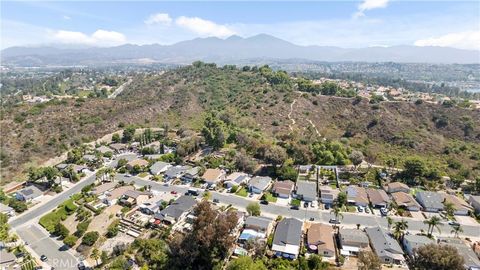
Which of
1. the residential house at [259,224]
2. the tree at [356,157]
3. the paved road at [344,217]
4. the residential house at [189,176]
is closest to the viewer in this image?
the residential house at [259,224]

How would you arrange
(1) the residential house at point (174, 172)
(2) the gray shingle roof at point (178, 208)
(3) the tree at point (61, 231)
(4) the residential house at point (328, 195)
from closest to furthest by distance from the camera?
(3) the tree at point (61, 231) < (2) the gray shingle roof at point (178, 208) < (4) the residential house at point (328, 195) < (1) the residential house at point (174, 172)

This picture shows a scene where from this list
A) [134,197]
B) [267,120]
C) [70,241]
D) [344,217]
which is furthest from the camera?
[267,120]

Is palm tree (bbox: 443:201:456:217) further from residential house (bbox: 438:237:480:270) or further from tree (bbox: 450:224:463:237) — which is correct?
residential house (bbox: 438:237:480:270)

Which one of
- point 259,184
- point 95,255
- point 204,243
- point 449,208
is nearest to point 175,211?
point 95,255

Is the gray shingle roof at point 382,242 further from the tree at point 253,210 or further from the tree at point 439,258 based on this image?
the tree at point 253,210

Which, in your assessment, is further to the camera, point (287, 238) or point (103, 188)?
point (103, 188)

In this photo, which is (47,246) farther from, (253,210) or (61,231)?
(253,210)

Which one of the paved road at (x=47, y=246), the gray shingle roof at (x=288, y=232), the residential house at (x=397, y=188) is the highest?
the residential house at (x=397, y=188)

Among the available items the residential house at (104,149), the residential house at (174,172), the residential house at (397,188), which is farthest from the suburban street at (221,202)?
the residential house at (104,149)
